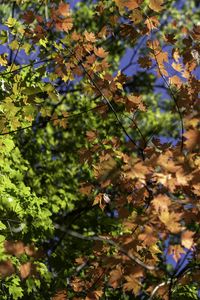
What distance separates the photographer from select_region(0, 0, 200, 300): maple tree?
2936 mm

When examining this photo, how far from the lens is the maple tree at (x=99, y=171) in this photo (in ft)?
9.63

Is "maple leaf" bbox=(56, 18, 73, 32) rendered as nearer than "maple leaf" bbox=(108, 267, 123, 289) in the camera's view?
No

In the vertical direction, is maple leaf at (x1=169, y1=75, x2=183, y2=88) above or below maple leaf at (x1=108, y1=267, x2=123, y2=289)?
above

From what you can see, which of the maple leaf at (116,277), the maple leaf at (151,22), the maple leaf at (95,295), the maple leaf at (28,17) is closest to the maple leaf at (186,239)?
the maple leaf at (116,277)

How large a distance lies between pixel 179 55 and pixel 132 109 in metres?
0.74

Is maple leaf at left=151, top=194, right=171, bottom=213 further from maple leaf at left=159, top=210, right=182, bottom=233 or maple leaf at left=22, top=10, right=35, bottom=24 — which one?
maple leaf at left=22, top=10, right=35, bottom=24

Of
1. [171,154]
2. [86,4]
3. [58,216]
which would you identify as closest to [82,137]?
[58,216]

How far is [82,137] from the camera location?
10.4 metres

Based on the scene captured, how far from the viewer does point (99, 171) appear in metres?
4.20

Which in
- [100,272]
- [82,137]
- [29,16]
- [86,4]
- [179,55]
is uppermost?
[86,4]

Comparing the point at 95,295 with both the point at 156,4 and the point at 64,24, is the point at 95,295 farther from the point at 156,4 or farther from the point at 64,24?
the point at 156,4

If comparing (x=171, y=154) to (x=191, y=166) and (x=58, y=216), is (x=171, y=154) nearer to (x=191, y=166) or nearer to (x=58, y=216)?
(x=191, y=166)

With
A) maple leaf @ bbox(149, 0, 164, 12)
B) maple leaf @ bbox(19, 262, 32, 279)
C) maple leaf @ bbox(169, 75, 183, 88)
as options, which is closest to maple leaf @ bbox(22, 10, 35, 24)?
maple leaf @ bbox(149, 0, 164, 12)

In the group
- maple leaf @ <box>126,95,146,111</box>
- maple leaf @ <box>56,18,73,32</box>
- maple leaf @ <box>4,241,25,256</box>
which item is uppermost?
maple leaf @ <box>126,95,146,111</box>
